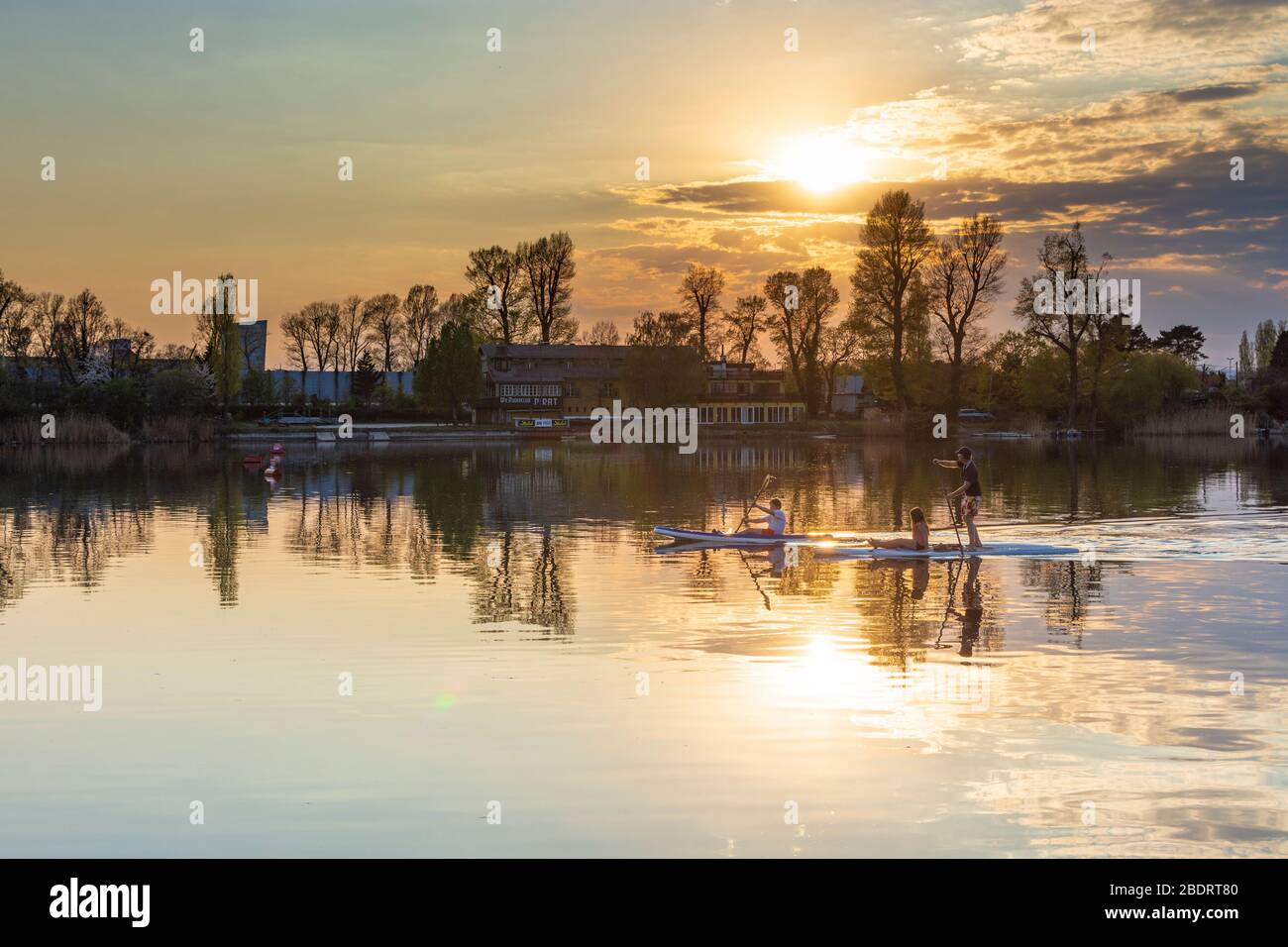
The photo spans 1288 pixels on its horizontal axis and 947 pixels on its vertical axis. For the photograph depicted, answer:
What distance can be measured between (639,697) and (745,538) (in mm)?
16664

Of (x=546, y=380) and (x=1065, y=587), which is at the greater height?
(x=546, y=380)

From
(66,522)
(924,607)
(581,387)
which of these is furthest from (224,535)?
(581,387)

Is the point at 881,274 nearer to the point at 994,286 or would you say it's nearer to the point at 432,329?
the point at 994,286

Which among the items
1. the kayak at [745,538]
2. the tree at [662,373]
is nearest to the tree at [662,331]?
the tree at [662,373]

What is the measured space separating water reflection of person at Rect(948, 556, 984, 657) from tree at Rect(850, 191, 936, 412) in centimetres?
8637

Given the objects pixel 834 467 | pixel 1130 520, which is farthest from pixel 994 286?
pixel 1130 520

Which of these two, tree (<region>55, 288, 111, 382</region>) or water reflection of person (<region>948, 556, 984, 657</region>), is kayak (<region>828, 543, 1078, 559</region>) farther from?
tree (<region>55, 288, 111, 382</region>)

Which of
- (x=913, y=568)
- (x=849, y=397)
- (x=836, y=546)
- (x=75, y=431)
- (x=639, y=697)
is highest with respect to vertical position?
(x=849, y=397)

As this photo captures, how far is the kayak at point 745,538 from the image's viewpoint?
3133 cm

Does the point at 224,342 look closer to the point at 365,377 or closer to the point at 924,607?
the point at 365,377

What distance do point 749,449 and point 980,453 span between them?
69.6ft

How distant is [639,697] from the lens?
15008 mm

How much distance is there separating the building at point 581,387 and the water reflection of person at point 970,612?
385ft

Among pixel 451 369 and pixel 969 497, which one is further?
pixel 451 369
